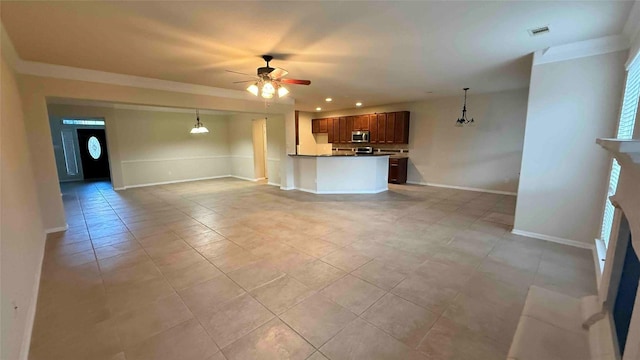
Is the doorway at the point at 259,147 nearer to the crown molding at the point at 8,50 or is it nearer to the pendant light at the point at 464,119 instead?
the crown molding at the point at 8,50

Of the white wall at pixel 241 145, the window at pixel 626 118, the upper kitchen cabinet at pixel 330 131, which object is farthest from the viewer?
the upper kitchen cabinet at pixel 330 131

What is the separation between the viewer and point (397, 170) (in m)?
7.88

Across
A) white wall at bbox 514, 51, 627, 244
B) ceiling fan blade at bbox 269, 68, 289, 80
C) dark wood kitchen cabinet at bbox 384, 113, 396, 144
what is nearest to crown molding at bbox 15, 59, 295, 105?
ceiling fan blade at bbox 269, 68, 289, 80

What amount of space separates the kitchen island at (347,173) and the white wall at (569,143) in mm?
3306

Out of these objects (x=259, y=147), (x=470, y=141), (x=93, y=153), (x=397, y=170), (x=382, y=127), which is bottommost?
(x=397, y=170)

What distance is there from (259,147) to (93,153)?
6928 mm

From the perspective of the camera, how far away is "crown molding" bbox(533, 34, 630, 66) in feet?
9.36

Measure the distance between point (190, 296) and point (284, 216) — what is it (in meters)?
2.48

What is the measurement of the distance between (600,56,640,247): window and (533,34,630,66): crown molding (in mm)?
378

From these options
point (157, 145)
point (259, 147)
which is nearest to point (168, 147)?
point (157, 145)

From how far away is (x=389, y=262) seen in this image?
2.90 meters

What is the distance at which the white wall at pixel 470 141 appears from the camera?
618cm

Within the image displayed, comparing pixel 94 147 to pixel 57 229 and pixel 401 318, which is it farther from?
pixel 401 318

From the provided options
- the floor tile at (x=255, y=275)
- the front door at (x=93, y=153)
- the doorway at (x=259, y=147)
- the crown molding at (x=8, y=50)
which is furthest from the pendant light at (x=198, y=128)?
the floor tile at (x=255, y=275)
